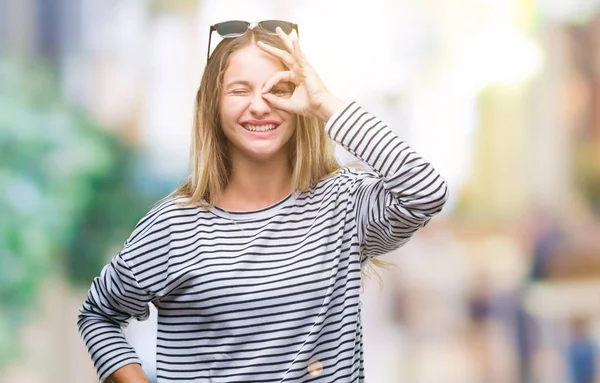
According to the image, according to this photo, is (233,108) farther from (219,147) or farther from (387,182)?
(387,182)

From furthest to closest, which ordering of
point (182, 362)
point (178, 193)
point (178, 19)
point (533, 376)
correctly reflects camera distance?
point (533, 376) → point (178, 19) → point (178, 193) → point (182, 362)

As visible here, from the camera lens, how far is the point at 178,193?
4.78 ft

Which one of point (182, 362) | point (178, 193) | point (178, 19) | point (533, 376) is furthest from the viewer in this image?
point (533, 376)

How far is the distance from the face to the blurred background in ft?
5.32

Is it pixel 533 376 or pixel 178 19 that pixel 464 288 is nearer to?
pixel 533 376

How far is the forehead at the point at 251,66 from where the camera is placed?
1369 mm

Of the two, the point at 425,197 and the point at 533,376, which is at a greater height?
the point at 425,197

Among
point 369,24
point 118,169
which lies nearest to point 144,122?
point 118,169

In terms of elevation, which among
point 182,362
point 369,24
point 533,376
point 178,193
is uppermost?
point 369,24

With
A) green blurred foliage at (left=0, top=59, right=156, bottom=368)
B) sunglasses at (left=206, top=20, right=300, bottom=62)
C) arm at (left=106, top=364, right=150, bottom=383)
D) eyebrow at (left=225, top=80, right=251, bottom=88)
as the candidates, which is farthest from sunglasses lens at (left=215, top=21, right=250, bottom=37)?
green blurred foliage at (left=0, top=59, right=156, bottom=368)

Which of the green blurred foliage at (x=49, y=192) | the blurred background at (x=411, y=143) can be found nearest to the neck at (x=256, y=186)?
the blurred background at (x=411, y=143)

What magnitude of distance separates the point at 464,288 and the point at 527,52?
97 centimetres

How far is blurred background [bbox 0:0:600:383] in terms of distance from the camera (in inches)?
120

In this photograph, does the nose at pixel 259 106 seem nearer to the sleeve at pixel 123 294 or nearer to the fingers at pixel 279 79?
the fingers at pixel 279 79
